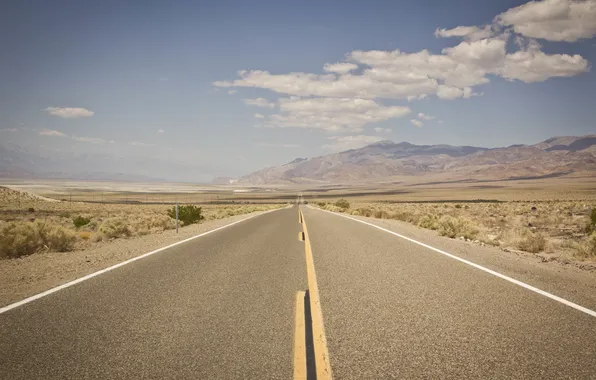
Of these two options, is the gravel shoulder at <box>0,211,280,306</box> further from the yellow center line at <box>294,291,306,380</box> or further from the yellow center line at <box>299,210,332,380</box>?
the yellow center line at <box>299,210,332,380</box>

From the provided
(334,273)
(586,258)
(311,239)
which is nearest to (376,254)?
(334,273)

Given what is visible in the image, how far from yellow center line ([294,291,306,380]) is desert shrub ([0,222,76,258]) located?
9411mm

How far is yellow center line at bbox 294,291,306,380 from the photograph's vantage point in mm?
3440

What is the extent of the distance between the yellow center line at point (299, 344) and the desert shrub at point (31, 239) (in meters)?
9.41

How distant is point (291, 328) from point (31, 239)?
34.3 ft

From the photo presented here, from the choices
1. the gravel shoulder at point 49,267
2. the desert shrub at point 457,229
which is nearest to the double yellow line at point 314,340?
the gravel shoulder at point 49,267

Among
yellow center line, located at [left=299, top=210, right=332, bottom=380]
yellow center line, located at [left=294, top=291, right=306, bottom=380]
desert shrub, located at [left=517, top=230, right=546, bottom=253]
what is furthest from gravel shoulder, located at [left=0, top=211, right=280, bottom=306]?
desert shrub, located at [left=517, top=230, right=546, bottom=253]

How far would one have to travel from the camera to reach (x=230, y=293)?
6090 mm

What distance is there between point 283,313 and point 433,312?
202cm

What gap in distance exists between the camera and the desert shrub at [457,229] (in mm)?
15386

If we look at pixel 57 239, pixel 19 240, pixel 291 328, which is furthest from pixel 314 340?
pixel 57 239

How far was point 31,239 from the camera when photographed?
11383 mm

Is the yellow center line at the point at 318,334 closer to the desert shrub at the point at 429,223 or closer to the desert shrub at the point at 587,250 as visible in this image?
the desert shrub at the point at 587,250

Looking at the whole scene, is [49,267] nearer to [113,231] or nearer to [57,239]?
[57,239]
